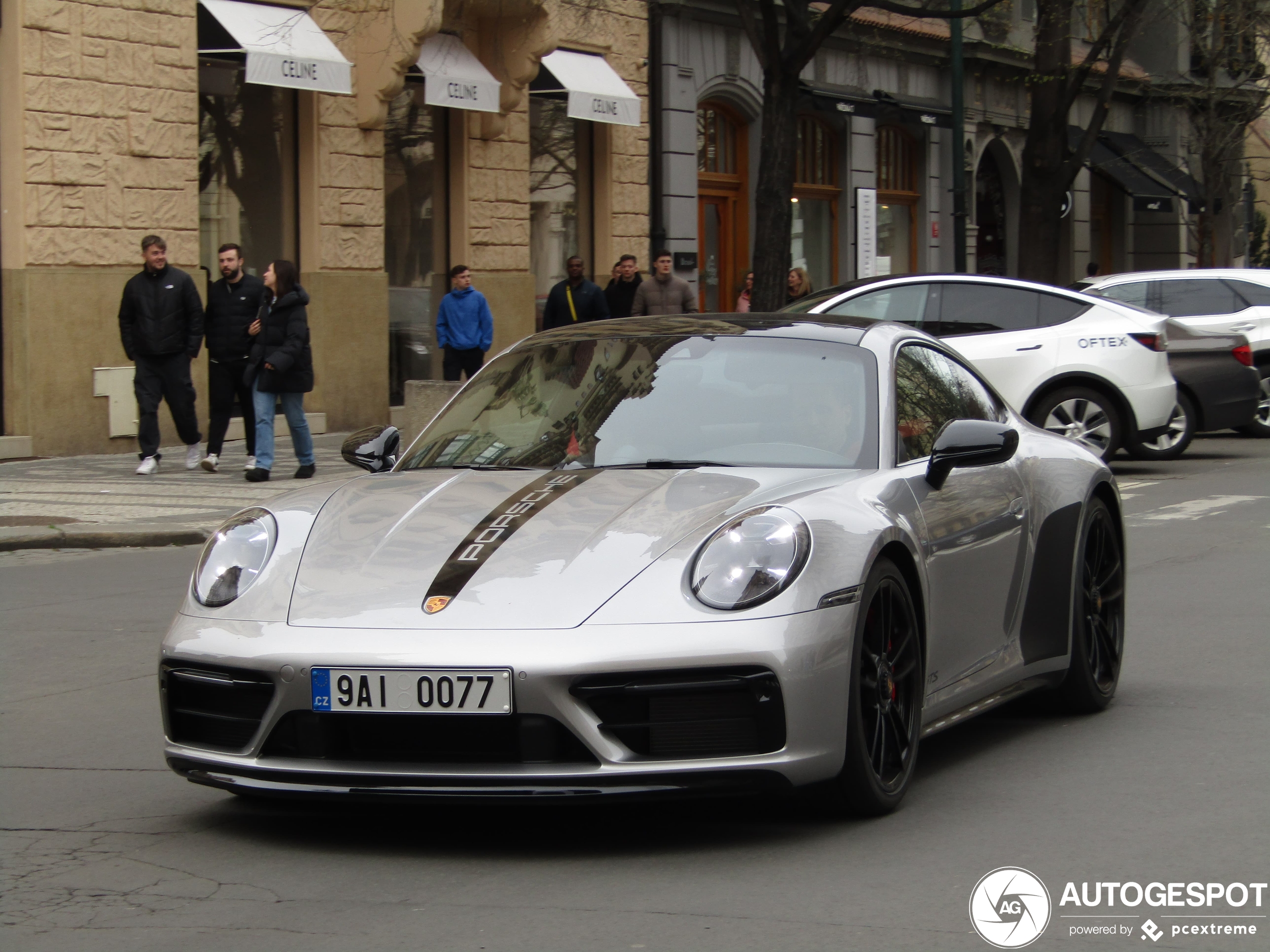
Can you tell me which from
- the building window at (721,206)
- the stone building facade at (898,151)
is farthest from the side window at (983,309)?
the building window at (721,206)

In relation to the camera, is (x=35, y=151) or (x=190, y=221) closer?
(x=35, y=151)

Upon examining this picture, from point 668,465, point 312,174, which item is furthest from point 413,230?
point 668,465

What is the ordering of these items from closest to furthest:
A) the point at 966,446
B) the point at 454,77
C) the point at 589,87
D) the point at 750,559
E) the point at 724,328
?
the point at 750,559 < the point at 966,446 < the point at 724,328 < the point at 454,77 < the point at 589,87

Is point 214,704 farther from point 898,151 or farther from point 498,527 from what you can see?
point 898,151

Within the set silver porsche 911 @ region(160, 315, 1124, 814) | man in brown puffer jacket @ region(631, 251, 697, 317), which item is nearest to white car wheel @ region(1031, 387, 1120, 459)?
man in brown puffer jacket @ region(631, 251, 697, 317)

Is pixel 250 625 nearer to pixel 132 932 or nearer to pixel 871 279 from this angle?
pixel 132 932

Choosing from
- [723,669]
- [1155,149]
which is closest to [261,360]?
[723,669]

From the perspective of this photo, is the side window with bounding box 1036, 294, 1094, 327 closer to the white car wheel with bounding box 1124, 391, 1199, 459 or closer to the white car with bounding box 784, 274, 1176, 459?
the white car with bounding box 784, 274, 1176, 459

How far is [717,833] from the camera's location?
15.9ft

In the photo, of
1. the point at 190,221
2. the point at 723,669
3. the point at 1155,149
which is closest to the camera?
the point at 723,669

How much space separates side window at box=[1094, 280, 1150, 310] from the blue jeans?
9.03 m

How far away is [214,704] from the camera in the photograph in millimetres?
4809

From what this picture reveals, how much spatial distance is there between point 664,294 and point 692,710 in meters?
15.7

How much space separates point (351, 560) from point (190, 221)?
14761 millimetres
